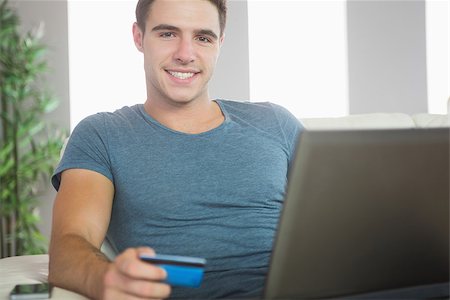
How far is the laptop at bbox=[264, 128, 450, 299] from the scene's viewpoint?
79 centimetres

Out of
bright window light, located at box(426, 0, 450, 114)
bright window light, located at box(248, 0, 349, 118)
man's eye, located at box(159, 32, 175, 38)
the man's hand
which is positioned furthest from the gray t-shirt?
A: bright window light, located at box(426, 0, 450, 114)

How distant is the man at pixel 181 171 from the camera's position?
1.49 meters

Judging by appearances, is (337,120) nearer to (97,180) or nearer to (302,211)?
(97,180)

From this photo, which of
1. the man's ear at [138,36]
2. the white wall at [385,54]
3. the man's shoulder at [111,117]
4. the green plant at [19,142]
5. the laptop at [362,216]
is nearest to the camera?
the laptop at [362,216]

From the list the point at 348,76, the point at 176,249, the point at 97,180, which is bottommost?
the point at 176,249

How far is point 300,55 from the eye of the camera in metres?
4.90

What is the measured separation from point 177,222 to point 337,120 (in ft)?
2.41

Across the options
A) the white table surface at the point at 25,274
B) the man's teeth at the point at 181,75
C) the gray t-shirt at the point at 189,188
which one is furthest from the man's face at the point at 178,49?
the white table surface at the point at 25,274

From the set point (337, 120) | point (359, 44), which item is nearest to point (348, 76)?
point (359, 44)

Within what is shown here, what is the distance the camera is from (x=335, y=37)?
16.3ft

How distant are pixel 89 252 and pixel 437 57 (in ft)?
13.9

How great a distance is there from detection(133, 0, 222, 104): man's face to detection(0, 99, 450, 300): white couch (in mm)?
373

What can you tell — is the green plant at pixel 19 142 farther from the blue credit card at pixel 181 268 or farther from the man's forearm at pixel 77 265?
the blue credit card at pixel 181 268

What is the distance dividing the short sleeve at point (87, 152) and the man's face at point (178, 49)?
0.22 metres
